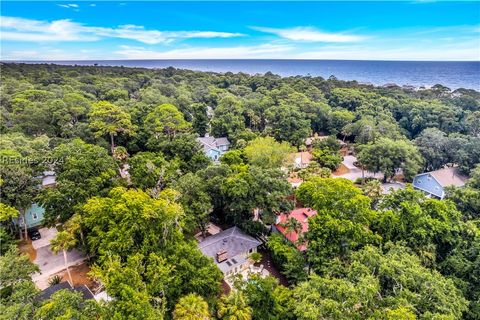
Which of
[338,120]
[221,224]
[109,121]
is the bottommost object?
[221,224]

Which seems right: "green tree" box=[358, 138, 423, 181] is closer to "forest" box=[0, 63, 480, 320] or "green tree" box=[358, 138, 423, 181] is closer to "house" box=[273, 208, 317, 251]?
"forest" box=[0, 63, 480, 320]

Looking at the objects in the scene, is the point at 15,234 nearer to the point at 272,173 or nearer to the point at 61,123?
the point at 61,123

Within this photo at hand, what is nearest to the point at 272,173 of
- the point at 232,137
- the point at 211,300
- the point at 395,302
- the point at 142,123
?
the point at 211,300

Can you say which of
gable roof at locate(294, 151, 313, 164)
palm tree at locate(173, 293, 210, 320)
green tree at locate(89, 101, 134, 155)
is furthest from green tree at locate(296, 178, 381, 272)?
green tree at locate(89, 101, 134, 155)

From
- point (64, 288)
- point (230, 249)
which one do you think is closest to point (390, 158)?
point (230, 249)

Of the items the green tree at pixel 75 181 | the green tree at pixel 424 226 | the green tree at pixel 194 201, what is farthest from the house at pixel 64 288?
the green tree at pixel 424 226

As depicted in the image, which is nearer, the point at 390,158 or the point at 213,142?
the point at 390,158

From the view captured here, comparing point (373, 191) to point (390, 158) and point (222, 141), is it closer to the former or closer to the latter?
point (390, 158)
